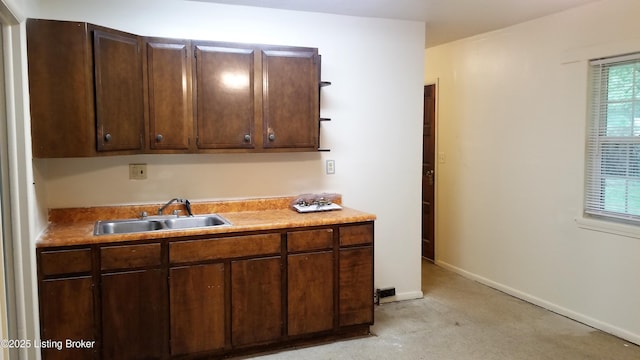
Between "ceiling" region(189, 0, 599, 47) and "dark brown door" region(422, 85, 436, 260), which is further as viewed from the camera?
"dark brown door" region(422, 85, 436, 260)

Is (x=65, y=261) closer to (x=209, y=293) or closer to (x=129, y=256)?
(x=129, y=256)

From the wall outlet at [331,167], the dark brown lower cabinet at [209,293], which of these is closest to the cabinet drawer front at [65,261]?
the dark brown lower cabinet at [209,293]

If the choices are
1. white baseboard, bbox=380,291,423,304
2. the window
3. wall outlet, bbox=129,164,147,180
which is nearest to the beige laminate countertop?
wall outlet, bbox=129,164,147,180

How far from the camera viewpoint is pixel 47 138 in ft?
8.55

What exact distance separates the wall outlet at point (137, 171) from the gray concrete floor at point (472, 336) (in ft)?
4.88

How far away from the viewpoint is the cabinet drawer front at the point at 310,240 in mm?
3030

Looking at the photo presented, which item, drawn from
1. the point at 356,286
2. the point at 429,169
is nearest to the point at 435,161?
the point at 429,169

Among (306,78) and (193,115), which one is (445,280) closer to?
(306,78)

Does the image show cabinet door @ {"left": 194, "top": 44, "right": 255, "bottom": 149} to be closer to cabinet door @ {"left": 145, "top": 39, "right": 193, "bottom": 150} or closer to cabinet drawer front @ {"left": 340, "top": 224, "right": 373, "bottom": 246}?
cabinet door @ {"left": 145, "top": 39, "right": 193, "bottom": 150}

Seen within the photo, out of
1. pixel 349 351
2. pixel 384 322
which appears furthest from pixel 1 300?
pixel 384 322

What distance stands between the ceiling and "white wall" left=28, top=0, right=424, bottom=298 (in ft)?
0.38

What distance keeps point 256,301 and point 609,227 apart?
2563 mm

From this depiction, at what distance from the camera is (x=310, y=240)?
3080mm

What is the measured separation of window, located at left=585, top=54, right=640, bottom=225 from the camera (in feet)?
10.4
